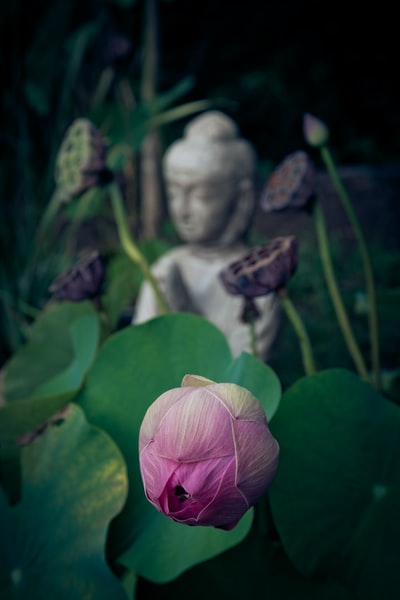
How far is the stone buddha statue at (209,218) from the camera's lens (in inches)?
37.1

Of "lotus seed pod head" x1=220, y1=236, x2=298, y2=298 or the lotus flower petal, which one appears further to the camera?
"lotus seed pod head" x1=220, y1=236, x2=298, y2=298

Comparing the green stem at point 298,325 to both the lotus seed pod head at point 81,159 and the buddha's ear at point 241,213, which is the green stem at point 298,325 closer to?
the lotus seed pod head at point 81,159

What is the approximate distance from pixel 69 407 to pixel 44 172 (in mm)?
2197

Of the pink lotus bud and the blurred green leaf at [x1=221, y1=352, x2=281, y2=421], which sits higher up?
the pink lotus bud

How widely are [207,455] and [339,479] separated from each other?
0.60ft

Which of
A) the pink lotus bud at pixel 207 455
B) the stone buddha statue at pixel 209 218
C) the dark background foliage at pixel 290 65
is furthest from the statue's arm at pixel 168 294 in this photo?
the dark background foliage at pixel 290 65

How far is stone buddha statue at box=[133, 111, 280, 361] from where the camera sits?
941mm

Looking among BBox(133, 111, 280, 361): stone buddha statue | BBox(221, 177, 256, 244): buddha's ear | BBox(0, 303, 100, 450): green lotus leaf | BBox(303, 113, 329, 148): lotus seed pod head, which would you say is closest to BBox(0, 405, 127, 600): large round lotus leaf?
BBox(0, 303, 100, 450): green lotus leaf

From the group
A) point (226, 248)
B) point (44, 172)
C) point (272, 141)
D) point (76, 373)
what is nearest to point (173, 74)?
point (272, 141)

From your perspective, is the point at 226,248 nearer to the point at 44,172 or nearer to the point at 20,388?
the point at 20,388

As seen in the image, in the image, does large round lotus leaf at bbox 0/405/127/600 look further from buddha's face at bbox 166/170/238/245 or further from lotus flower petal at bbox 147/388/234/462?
buddha's face at bbox 166/170/238/245

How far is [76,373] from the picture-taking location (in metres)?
0.50

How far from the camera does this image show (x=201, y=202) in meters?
0.96

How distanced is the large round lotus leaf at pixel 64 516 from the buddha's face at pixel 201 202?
621 mm
